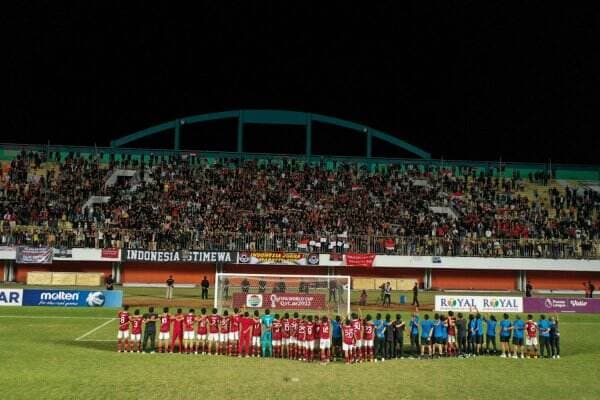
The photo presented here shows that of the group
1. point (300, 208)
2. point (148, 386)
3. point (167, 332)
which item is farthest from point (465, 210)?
point (148, 386)

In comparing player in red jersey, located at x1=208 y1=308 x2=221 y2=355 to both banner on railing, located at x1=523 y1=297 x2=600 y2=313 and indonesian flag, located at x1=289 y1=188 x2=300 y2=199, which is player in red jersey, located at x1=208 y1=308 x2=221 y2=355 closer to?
banner on railing, located at x1=523 y1=297 x2=600 y2=313

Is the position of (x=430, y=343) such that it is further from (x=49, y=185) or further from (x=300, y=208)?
(x=49, y=185)

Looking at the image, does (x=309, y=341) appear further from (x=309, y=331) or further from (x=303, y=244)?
(x=303, y=244)

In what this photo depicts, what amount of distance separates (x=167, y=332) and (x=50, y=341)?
5.72m

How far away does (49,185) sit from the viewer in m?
49.8

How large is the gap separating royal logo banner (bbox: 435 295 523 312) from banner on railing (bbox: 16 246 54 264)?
1104 inches

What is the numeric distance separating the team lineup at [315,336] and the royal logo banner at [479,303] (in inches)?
→ 373

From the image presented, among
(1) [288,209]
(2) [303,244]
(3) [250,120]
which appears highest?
(3) [250,120]

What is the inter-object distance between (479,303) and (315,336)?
1484 centimetres

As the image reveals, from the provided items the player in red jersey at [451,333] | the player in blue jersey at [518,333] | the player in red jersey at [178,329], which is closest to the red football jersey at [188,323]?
the player in red jersey at [178,329]

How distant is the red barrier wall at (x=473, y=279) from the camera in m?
47.8

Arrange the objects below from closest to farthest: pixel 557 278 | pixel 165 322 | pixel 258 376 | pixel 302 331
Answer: pixel 258 376, pixel 302 331, pixel 165 322, pixel 557 278

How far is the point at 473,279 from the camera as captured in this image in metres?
47.8

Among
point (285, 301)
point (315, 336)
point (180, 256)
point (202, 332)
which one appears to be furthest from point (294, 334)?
point (180, 256)
